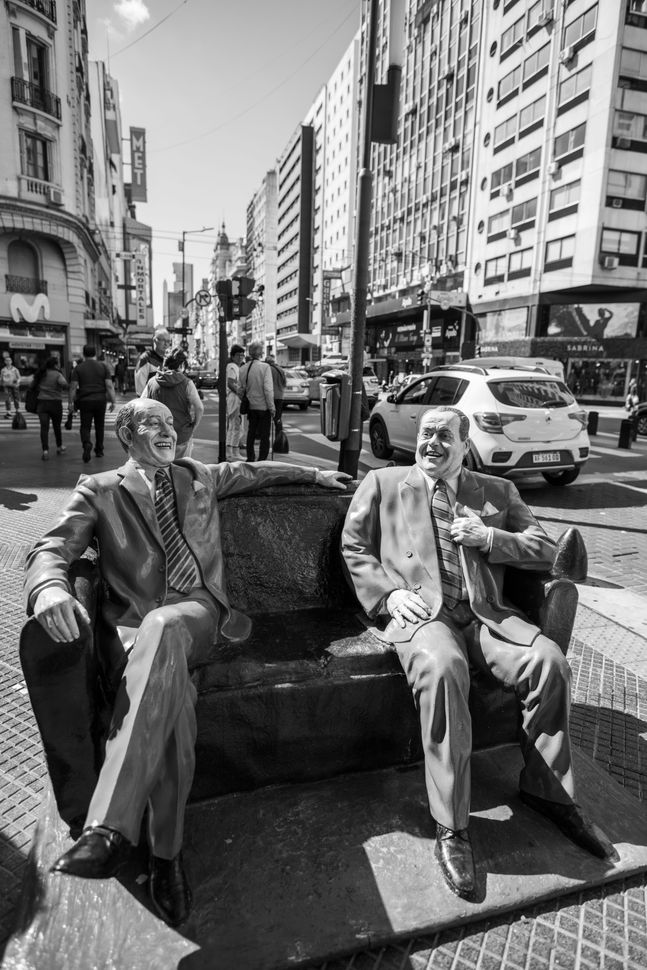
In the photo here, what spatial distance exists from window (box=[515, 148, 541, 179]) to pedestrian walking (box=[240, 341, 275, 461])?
106ft

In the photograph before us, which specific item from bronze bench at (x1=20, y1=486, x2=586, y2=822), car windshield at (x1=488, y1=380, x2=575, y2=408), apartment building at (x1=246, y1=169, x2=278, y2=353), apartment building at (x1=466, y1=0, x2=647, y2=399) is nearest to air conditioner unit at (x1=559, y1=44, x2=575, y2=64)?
apartment building at (x1=466, y1=0, x2=647, y2=399)

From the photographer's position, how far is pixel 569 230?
32.8m

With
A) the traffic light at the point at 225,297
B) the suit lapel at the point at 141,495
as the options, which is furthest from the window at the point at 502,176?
the suit lapel at the point at 141,495

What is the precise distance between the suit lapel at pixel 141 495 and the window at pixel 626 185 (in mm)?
35257

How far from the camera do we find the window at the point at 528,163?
114 ft

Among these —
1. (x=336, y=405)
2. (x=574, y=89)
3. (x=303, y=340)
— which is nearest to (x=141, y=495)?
(x=336, y=405)

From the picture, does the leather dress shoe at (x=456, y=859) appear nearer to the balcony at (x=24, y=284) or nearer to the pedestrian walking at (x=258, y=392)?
the pedestrian walking at (x=258, y=392)

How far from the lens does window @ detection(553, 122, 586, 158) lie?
1261 inches

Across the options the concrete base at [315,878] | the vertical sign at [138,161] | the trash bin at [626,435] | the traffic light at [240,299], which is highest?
the vertical sign at [138,161]

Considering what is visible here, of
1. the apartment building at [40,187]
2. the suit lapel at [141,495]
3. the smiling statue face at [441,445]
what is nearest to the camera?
the suit lapel at [141,495]

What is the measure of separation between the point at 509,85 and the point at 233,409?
3694 cm

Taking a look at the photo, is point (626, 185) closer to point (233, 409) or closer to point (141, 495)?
point (233, 409)

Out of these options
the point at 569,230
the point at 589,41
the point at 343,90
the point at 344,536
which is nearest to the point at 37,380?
the point at 344,536

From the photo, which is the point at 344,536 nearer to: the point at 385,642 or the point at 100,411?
the point at 385,642
